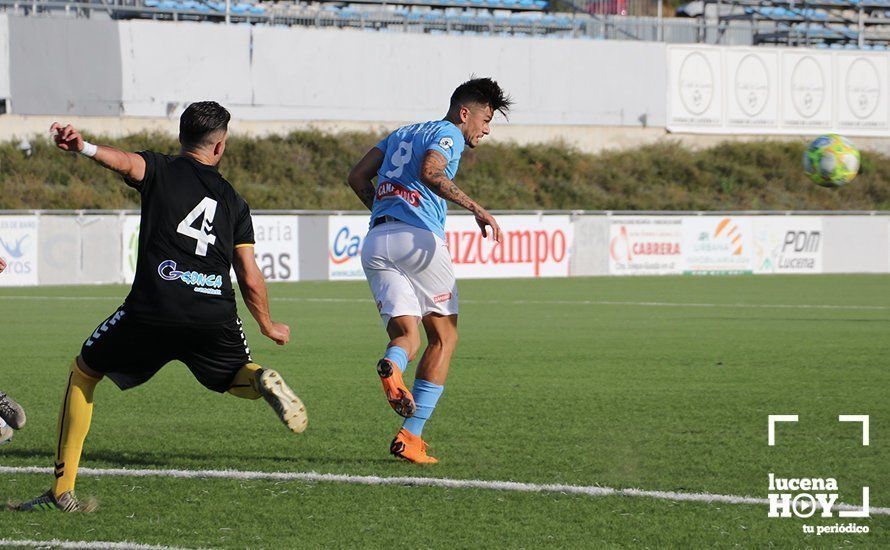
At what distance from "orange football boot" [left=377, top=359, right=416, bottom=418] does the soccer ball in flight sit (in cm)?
1093

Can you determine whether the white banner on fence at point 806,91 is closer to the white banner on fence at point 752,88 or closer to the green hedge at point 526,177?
the white banner on fence at point 752,88

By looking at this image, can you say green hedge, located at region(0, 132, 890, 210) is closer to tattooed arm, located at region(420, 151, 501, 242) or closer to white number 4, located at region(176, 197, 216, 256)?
tattooed arm, located at region(420, 151, 501, 242)

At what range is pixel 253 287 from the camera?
228 inches

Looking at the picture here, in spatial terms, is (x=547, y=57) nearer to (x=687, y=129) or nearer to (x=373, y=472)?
(x=687, y=129)

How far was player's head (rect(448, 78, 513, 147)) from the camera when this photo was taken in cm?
703

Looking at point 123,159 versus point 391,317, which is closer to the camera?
point 123,159

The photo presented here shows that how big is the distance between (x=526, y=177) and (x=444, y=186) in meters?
39.0

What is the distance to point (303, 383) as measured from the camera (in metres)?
Answer: 10.2

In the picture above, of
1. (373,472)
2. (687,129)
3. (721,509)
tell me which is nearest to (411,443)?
(373,472)

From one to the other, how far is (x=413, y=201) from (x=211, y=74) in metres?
36.1

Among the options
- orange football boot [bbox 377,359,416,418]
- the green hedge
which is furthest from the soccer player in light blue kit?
the green hedge

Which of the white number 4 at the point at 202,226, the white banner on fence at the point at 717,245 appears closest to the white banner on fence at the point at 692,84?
the white banner on fence at the point at 717,245

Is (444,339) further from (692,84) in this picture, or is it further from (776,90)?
(776,90)

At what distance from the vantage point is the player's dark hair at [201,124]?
558 centimetres
